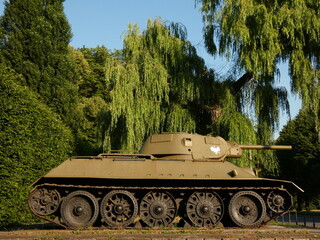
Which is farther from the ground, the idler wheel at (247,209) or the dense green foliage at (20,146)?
the dense green foliage at (20,146)

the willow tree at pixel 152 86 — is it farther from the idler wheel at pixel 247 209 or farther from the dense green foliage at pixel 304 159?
the dense green foliage at pixel 304 159

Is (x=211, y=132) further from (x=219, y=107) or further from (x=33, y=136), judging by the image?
(x=33, y=136)

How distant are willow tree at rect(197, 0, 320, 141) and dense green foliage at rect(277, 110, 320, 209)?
2527cm

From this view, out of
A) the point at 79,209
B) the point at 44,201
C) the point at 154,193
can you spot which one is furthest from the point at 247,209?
the point at 44,201

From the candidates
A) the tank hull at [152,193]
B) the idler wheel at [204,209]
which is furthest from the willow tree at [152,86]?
the idler wheel at [204,209]

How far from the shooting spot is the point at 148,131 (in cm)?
2016

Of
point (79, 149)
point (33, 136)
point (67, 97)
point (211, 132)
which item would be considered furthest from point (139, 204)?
point (67, 97)

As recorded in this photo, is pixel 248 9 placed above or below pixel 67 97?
above

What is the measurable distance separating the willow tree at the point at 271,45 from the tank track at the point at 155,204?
7.04m

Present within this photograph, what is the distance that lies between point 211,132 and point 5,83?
968 centimetres

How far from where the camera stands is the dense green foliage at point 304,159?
1813 inches

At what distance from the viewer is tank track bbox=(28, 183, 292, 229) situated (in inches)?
523

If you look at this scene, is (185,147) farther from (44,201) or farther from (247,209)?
(44,201)

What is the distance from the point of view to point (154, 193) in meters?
13.6
